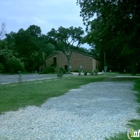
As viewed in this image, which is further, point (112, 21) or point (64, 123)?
point (112, 21)

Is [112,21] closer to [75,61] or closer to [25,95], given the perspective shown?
[25,95]

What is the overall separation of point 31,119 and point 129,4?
12.0m

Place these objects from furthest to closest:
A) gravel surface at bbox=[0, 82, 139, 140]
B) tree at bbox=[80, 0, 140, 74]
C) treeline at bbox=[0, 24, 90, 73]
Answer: treeline at bbox=[0, 24, 90, 73], tree at bbox=[80, 0, 140, 74], gravel surface at bbox=[0, 82, 139, 140]

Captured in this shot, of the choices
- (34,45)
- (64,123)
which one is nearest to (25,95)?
(64,123)

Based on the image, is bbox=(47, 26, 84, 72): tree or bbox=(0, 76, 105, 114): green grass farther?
bbox=(47, 26, 84, 72): tree

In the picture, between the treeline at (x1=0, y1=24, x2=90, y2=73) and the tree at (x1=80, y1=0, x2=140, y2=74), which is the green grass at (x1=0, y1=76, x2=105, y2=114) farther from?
the treeline at (x1=0, y1=24, x2=90, y2=73)

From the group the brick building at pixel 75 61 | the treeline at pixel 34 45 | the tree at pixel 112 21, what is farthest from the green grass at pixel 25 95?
the brick building at pixel 75 61

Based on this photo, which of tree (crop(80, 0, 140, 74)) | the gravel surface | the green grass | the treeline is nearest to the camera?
the gravel surface

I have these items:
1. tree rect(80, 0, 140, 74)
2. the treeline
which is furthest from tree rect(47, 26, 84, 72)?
tree rect(80, 0, 140, 74)

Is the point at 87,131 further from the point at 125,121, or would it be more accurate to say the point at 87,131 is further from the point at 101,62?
the point at 101,62

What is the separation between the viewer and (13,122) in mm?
6832

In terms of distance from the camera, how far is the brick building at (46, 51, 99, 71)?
225ft

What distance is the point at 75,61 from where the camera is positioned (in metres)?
70.4

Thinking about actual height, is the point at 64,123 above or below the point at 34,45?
below
